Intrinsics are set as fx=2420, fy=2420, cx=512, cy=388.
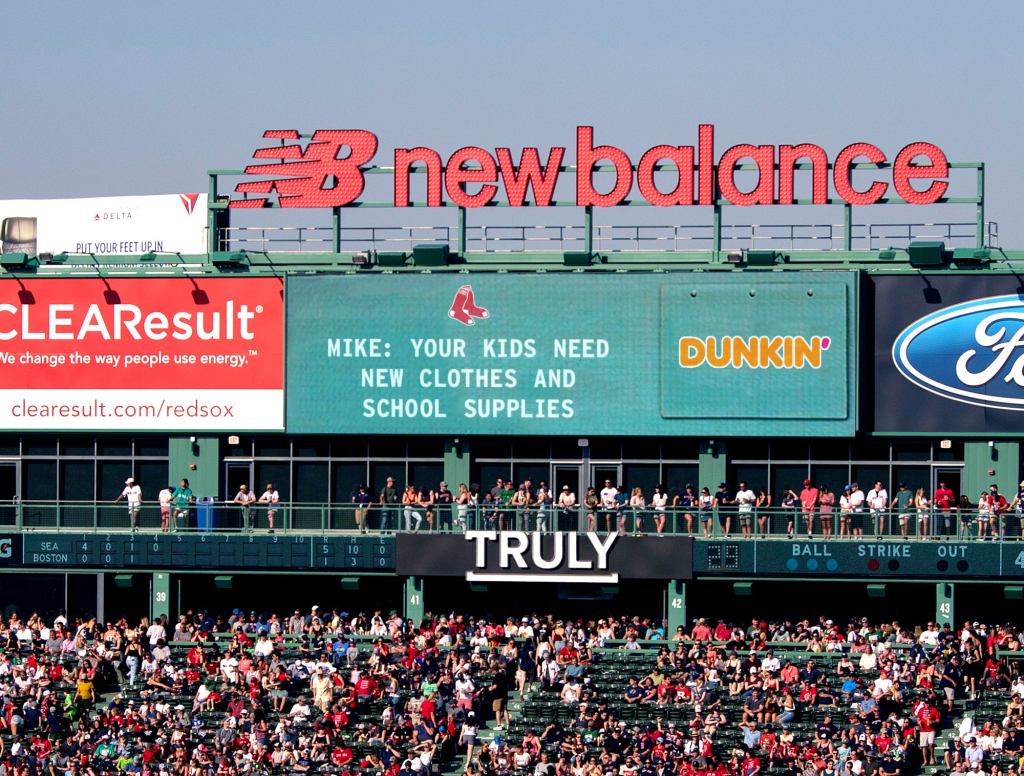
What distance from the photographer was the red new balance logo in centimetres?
6350

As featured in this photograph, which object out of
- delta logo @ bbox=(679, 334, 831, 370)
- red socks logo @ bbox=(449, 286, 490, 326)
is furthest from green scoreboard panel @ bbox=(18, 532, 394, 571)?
delta logo @ bbox=(679, 334, 831, 370)

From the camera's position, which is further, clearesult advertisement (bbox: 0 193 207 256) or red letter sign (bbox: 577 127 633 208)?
clearesult advertisement (bbox: 0 193 207 256)

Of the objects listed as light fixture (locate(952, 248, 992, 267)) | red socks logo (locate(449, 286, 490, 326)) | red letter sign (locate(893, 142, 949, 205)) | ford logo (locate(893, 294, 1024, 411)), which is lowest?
ford logo (locate(893, 294, 1024, 411))

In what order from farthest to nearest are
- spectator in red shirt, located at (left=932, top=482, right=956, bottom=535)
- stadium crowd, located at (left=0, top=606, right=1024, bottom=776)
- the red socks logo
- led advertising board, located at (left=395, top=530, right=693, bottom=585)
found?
Answer: the red socks logo
led advertising board, located at (left=395, top=530, right=693, bottom=585)
spectator in red shirt, located at (left=932, top=482, right=956, bottom=535)
stadium crowd, located at (left=0, top=606, right=1024, bottom=776)

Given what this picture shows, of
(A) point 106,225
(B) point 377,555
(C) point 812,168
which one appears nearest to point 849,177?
(C) point 812,168

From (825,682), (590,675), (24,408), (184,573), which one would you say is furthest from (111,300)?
(825,682)

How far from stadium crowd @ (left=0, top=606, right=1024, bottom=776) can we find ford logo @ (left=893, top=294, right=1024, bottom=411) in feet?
19.3

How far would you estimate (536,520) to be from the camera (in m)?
60.2

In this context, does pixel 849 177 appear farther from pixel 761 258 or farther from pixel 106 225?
pixel 106 225

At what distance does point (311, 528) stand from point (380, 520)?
1838 millimetres

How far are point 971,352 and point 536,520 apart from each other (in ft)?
38.1

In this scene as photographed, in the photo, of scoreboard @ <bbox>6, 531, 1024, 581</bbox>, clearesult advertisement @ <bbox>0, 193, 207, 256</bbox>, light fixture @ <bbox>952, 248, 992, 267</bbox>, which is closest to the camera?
scoreboard @ <bbox>6, 531, 1024, 581</bbox>

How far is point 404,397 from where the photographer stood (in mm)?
62188

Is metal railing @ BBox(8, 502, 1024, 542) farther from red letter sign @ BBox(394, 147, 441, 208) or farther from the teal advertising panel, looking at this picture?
red letter sign @ BBox(394, 147, 441, 208)
